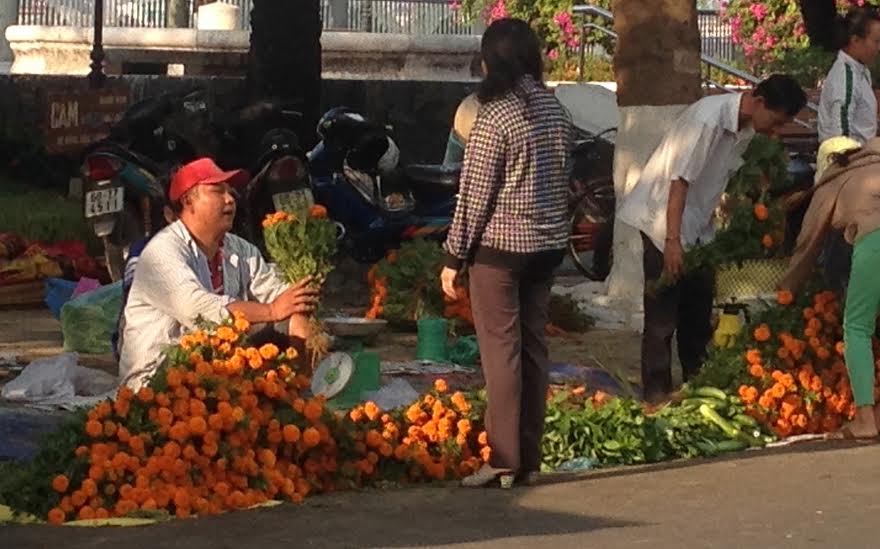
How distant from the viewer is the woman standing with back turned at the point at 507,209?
27.6 feet

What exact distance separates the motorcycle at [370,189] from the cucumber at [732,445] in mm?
5560

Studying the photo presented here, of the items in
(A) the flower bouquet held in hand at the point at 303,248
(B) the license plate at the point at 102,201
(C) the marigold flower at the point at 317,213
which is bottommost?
(B) the license plate at the point at 102,201

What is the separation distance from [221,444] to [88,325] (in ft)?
14.4

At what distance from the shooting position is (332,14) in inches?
1339

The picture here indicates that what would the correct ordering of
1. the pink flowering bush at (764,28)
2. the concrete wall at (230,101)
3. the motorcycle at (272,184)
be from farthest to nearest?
the pink flowering bush at (764,28), the concrete wall at (230,101), the motorcycle at (272,184)

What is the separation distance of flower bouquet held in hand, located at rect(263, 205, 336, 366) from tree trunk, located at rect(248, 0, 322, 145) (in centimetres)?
837

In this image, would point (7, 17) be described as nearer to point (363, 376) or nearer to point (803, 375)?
point (363, 376)

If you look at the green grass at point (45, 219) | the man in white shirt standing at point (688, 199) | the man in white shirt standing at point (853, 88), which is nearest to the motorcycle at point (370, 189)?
the green grass at point (45, 219)

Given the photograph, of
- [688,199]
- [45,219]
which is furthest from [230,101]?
[688,199]

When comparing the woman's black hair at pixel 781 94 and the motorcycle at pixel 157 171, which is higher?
the woman's black hair at pixel 781 94

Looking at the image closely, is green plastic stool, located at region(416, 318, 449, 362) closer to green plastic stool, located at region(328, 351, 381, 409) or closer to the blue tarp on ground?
green plastic stool, located at region(328, 351, 381, 409)

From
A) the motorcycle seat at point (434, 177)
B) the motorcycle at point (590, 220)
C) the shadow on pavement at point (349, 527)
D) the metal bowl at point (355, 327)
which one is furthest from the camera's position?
the motorcycle at point (590, 220)

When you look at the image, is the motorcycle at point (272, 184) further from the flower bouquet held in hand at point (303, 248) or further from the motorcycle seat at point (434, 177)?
the flower bouquet held in hand at point (303, 248)

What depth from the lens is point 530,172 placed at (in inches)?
332
